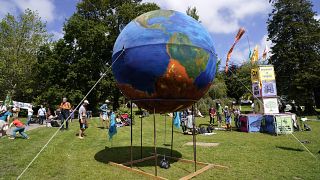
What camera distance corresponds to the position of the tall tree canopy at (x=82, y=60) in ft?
122

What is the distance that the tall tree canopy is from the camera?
122ft

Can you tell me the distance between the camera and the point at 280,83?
40.4 m

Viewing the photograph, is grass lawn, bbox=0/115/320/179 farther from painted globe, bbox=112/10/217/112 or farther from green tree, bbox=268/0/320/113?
green tree, bbox=268/0/320/113

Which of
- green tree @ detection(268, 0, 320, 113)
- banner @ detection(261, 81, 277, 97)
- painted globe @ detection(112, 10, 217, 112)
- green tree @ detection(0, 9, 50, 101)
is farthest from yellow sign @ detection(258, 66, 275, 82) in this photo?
green tree @ detection(0, 9, 50, 101)

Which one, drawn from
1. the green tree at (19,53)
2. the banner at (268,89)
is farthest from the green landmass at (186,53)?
the green tree at (19,53)

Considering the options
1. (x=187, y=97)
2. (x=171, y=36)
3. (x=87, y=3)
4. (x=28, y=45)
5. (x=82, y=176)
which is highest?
(x=87, y=3)

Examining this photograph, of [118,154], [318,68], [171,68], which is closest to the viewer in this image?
[171,68]

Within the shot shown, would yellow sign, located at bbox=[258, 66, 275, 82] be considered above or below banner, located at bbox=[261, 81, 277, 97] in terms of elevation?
above

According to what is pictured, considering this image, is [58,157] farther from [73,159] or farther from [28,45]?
[28,45]

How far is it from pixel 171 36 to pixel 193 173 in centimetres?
385

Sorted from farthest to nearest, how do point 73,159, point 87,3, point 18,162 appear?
point 87,3
point 73,159
point 18,162

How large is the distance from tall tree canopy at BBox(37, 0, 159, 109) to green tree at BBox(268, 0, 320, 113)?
19.2 meters

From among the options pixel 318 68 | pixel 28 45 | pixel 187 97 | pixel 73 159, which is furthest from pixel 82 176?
pixel 28 45

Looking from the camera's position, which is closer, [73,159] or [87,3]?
[73,159]
